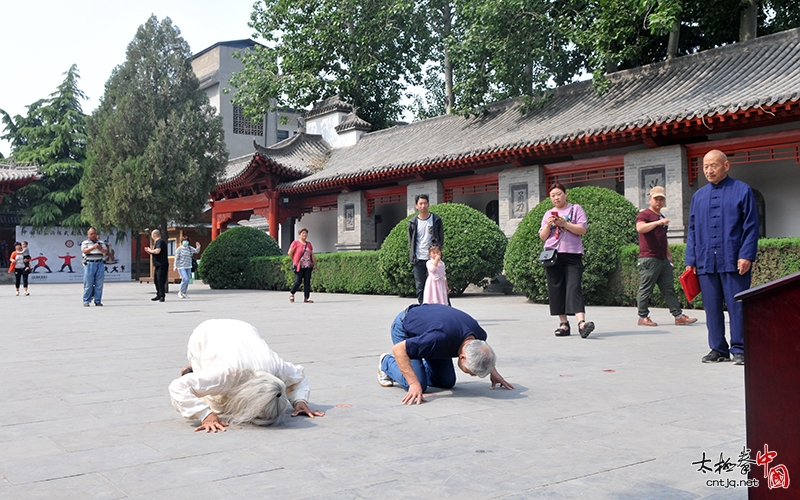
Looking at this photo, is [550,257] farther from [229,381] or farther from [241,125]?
[241,125]

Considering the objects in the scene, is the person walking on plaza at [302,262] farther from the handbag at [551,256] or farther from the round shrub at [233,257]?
the handbag at [551,256]

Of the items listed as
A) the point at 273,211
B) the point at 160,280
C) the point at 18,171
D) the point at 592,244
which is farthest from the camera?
the point at 18,171

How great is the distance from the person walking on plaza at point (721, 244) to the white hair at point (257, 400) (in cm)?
367

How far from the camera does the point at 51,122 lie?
33.6 metres

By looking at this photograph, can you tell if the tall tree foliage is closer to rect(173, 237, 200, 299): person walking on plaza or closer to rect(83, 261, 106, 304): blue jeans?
rect(173, 237, 200, 299): person walking on plaza

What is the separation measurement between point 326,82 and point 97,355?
26680 millimetres

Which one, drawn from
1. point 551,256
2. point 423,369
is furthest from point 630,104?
point 423,369

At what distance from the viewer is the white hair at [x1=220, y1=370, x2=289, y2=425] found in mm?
3898

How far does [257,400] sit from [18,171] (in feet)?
97.2

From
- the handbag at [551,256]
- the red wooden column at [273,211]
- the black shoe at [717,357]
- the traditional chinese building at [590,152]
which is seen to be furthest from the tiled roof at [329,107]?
the black shoe at [717,357]

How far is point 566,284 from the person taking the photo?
799 cm

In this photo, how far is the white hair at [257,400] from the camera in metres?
3.90

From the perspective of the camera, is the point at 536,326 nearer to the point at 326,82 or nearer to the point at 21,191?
the point at 326,82

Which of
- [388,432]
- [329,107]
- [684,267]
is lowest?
[388,432]
